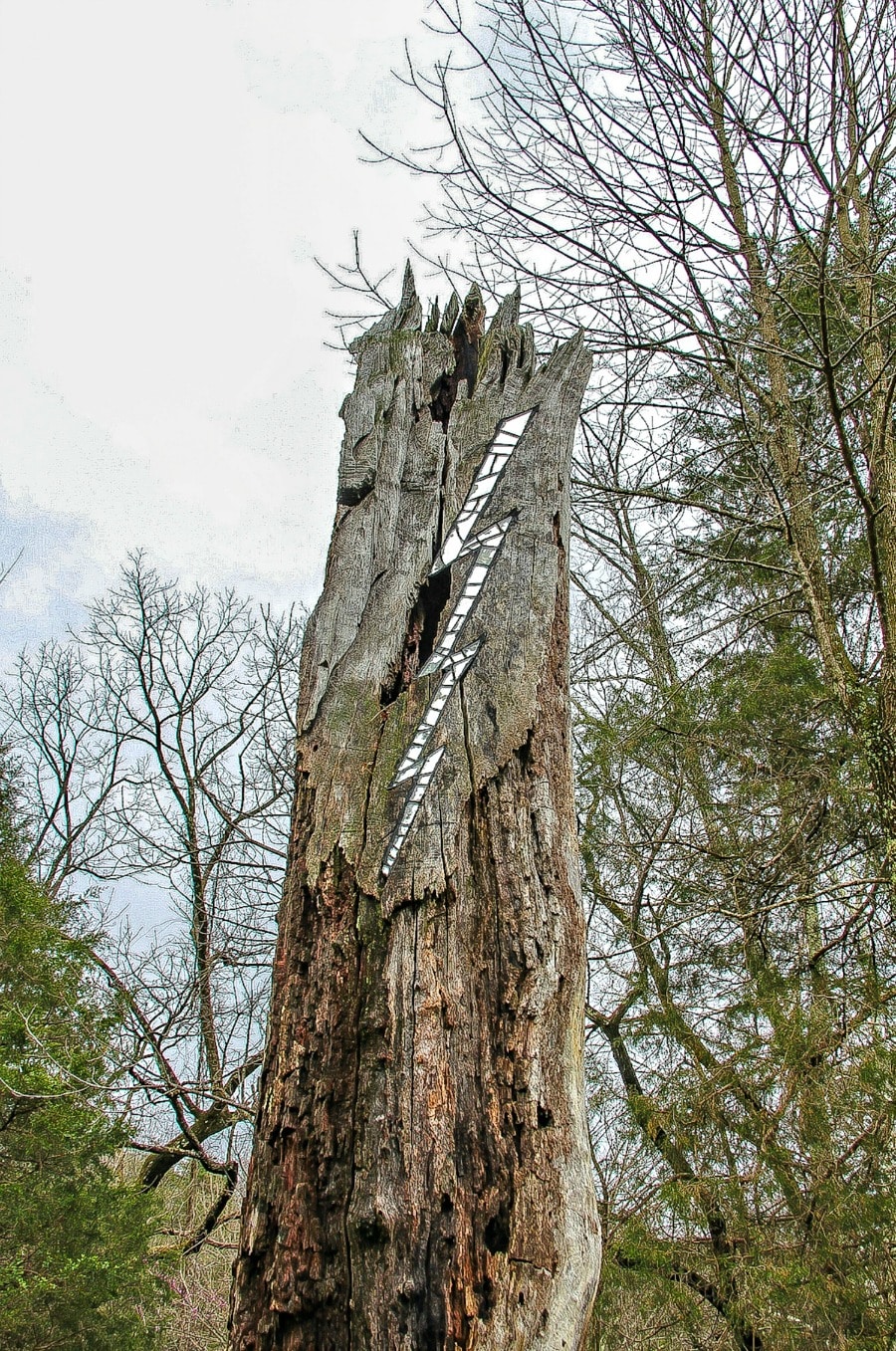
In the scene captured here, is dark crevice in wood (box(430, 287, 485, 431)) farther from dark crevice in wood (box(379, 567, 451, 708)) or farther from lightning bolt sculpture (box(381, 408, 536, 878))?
dark crevice in wood (box(379, 567, 451, 708))

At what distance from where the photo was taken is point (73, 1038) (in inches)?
191

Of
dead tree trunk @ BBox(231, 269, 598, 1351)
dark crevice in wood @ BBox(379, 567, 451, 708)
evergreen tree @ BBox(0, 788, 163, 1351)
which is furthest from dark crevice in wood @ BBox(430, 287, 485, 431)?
evergreen tree @ BBox(0, 788, 163, 1351)

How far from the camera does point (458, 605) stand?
75.8 inches

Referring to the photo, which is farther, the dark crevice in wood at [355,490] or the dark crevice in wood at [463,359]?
the dark crevice in wood at [463,359]

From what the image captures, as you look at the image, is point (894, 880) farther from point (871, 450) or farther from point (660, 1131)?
point (871, 450)

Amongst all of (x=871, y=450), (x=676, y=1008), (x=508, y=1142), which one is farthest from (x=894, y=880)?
(x=508, y=1142)

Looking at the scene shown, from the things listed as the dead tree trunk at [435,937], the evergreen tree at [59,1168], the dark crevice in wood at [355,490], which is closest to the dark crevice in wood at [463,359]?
the dead tree trunk at [435,937]

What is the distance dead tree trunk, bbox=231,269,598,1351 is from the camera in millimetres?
1291

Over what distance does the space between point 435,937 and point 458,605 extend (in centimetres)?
75

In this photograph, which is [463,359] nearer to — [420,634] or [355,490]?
[355,490]

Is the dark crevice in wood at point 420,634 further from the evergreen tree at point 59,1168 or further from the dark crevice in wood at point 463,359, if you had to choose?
the evergreen tree at point 59,1168

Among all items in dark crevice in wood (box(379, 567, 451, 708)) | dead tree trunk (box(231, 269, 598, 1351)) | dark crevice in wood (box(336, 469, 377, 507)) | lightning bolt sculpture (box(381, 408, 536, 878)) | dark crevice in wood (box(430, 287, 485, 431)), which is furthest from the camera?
dark crevice in wood (box(430, 287, 485, 431))

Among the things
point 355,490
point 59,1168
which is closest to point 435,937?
point 355,490

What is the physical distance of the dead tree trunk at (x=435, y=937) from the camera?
129 centimetres
